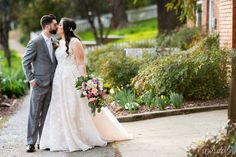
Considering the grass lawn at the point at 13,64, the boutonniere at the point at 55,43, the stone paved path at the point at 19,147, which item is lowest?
the grass lawn at the point at 13,64

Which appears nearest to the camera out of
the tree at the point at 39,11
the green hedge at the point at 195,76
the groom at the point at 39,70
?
the groom at the point at 39,70

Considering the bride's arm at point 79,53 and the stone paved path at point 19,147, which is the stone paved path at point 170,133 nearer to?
the stone paved path at point 19,147

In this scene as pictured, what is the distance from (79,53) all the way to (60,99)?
775 mm

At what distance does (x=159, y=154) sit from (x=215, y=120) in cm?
268

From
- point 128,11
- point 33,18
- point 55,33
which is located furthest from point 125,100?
point 128,11

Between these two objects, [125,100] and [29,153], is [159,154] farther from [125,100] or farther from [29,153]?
[125,100]

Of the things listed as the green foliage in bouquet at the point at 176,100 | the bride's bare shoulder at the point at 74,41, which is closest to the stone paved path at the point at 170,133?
the green foliage in bouquet at the point at 176,100

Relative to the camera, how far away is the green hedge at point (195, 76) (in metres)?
11.9

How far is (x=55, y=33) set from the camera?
9.04 metres

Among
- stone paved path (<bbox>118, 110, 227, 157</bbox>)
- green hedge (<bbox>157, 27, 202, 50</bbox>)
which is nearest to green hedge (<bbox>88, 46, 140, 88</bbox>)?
green hedge (<bbox>157, 27, 202, 50</bbox>)

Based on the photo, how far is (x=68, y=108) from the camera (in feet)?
28.5

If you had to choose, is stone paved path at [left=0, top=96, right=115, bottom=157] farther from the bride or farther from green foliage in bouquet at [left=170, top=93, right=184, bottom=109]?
green foliage in bouquet at [left=170, top=93, right=184, bottom=109]

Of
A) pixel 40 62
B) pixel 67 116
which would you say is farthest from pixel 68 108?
pixel 40 62

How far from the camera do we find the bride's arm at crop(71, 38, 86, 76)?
8695 mm
